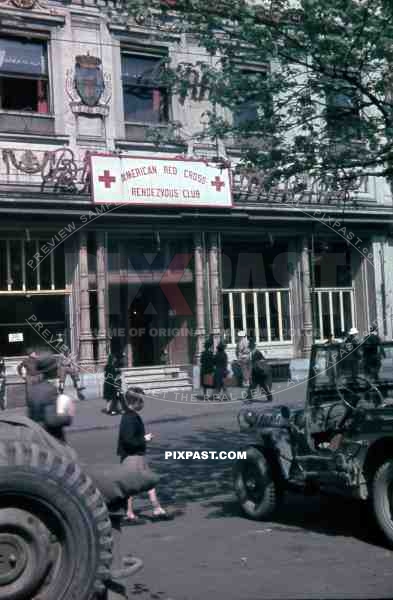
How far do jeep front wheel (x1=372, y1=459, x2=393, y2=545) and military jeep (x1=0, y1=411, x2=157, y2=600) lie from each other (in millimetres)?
3378

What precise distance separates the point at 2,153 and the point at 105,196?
289 cm

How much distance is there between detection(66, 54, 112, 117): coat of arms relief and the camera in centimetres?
2116

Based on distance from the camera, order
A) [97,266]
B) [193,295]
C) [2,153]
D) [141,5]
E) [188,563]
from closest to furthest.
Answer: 1. [188,563]
2. [141,5]
3. [2,153]
4. [97,266]
5. [193,295]

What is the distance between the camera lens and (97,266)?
848 inches

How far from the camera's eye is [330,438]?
26.1 ft

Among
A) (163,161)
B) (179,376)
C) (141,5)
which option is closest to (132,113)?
A: (163,161)

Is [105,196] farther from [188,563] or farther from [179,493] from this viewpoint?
[188,563]

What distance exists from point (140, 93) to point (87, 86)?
69.9 inches

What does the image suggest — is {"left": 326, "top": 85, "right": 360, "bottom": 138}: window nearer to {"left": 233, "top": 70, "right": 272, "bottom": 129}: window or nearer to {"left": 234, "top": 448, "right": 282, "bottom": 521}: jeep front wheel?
{"left": 233, "top": 70, "right": 272, "bottom": 129}: window

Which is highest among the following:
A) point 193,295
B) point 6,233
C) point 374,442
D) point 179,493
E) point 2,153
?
point 2,153

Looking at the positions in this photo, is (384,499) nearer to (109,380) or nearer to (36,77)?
(109,380)

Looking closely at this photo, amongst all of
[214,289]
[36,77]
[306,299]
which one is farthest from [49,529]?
[306,299]

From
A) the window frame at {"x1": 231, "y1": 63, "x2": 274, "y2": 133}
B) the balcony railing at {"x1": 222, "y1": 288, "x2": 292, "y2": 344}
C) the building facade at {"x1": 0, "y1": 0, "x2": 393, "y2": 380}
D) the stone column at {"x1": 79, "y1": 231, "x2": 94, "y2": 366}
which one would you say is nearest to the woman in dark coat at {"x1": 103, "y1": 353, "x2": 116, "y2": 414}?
the stone column at {"x1": 79, "y1": 231, "x2": 94, "y2": 366}

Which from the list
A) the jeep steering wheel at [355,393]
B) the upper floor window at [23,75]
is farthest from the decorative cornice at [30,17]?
the jeep steering wheel at [355,393]
